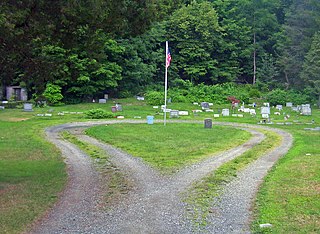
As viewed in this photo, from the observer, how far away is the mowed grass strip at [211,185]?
8133 mm

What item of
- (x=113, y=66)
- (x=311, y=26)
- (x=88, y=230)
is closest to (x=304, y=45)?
(x=311, y=26)

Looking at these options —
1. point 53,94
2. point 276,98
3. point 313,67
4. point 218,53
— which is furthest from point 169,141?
point 218,53

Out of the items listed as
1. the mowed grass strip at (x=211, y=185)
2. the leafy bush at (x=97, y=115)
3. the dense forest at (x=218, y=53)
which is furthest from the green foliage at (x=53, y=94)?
the mowed grass strip at (x=211, y=185)

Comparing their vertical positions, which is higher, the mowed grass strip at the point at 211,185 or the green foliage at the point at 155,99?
the green foliage at the point at 155,99

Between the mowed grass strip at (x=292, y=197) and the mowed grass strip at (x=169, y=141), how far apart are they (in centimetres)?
295

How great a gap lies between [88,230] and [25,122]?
2248 cm

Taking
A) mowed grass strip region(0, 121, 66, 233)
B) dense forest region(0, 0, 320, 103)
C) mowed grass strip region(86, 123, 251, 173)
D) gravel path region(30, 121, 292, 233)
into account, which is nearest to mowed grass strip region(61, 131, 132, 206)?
gravel path region(30, 121, 292, 233)

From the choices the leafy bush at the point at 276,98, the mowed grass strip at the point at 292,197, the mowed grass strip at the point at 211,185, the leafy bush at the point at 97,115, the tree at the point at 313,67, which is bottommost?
the mowed grass strip at the point at 211,185

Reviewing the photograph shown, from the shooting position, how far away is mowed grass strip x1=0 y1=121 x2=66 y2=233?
26.1ft

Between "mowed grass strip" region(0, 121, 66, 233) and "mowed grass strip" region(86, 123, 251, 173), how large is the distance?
114 inches

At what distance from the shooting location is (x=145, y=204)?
876 cm

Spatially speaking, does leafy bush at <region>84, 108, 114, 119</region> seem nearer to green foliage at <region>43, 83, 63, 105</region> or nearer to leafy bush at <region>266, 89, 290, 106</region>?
green foliage at <region>43, 83, 63, 105</region>

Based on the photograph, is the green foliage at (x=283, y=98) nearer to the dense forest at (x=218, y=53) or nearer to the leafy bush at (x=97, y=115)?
the dense forest at (x=218, y=53)

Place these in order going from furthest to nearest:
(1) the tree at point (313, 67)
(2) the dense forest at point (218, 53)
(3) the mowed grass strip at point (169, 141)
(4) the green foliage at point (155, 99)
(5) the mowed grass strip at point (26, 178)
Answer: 1. (2) the dense forest at point (218, 53)
2. (1) the tree at point (313, 67)
3. (4) the green foliage at point (155, 99)
4. (3) the mowed grass strip at point (169, 141)
5. (5) the mowed grass strip at point (26, 178)
